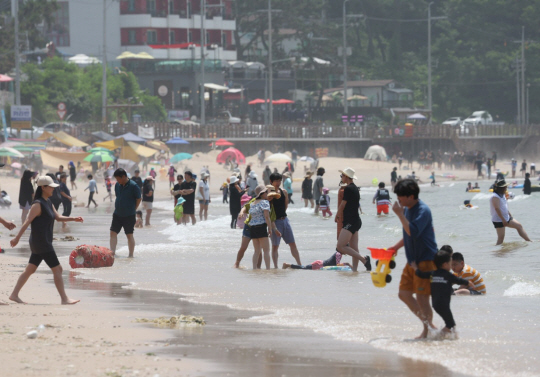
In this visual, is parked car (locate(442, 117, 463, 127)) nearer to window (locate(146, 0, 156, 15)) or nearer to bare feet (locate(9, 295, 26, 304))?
window (locate(146, 0, 156, 15))

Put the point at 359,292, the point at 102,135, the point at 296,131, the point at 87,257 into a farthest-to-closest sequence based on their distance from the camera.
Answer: the point at 296,131 < the point at 102,135 < the point at 87,257 < the point at 359,292

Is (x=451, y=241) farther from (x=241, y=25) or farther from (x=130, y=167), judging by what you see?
(x=241, y=25)

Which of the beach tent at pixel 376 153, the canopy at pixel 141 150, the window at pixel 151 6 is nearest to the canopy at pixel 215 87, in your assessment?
the window at pixel 151 6

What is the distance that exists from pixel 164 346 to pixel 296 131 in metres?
54.7

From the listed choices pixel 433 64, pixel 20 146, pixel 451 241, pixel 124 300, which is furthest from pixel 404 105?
pixel 124 300

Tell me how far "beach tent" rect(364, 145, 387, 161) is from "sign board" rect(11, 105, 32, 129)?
2561 cm

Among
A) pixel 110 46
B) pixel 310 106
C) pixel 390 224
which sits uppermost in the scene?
pixel 110 46

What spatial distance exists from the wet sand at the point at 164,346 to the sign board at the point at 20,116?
36.5 meters

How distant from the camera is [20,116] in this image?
45.5m

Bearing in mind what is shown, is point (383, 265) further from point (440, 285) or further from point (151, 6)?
point (151, 6)

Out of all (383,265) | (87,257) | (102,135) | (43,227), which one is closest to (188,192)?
(87,257)

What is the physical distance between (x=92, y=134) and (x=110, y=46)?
28812mm

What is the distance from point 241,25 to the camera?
283 ft

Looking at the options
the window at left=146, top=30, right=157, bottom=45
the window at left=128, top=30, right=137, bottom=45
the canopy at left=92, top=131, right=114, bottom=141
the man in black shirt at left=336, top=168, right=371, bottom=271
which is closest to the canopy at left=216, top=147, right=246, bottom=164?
the canopy at left=92, top=131, right=114, bottom=141
